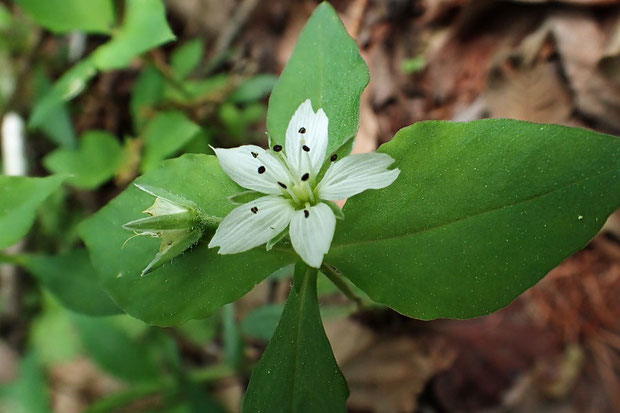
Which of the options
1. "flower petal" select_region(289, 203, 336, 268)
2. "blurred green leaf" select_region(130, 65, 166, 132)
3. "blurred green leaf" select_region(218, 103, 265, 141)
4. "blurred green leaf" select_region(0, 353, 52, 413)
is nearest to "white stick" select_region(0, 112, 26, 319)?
"blurred green leaf" select_region(0, 353, 52, 413)

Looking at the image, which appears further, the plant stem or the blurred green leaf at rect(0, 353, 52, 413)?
the blurred green leaf at rect(0, 353, 52, 413)

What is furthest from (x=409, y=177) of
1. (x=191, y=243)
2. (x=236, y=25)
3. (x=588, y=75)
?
(x=236, y=25)

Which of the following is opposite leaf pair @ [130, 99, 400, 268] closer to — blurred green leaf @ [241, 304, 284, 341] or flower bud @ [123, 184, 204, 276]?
flower bud @ [123, 184, 204, 276]

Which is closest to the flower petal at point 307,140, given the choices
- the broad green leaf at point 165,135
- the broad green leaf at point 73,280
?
the broad green leaf at point 73,280

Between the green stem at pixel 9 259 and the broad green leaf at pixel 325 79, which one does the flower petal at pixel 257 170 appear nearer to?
the broad green leaf at pixel 325 79

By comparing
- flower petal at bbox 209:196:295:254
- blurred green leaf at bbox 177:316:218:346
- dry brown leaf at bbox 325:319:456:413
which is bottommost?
dry brown leaf at bbox 325:319:456:413

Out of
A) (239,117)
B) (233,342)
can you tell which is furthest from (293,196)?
(239,117)
